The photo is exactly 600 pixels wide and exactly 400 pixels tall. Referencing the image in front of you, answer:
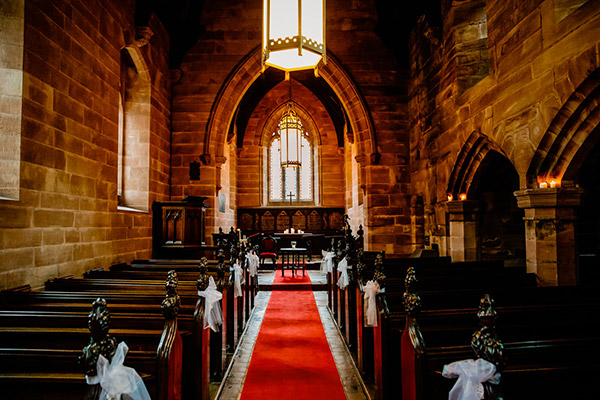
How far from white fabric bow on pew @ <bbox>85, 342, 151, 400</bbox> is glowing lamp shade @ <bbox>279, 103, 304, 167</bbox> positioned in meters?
11.1

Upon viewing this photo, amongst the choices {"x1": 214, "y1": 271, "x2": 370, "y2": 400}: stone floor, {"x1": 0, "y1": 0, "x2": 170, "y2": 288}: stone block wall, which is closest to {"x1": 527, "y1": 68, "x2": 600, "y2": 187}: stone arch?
{"x1": 214, "y1": 271, "x2": 370, "y2": 400}: stone floor

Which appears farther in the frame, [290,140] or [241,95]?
[290,140]

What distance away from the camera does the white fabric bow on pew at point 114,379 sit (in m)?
1.43

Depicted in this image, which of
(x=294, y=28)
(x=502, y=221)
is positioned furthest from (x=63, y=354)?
(x=502, y=221)

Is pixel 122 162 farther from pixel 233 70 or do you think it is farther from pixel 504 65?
pixel 504 65

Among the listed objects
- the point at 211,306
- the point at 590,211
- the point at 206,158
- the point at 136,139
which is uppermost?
the point at 136,139

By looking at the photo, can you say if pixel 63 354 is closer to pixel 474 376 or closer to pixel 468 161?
pixel 474 376

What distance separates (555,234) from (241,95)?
635cm

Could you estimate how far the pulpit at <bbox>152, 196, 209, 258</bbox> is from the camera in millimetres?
6699

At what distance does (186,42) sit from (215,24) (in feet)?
2.51

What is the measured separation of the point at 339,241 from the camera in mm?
5715

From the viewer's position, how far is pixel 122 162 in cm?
680

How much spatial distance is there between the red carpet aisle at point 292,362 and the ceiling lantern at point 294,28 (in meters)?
Answer: 2.97

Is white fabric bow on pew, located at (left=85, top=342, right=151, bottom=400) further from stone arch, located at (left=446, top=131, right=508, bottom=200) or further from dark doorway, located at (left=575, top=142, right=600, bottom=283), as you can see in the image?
dark doorway, located at (left=575, top=142, right=600, bottom=283)
